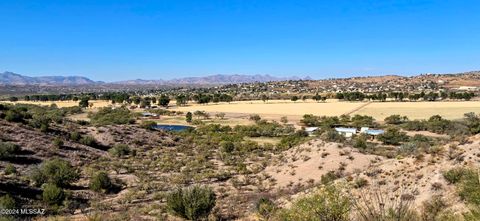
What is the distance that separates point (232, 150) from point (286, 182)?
2098cm

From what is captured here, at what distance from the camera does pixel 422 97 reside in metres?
147

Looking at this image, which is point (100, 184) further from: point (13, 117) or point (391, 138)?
point (391, 138)

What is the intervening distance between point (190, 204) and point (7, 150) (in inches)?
903

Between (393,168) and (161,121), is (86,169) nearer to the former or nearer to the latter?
(393,168)

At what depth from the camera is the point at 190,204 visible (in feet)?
66.3

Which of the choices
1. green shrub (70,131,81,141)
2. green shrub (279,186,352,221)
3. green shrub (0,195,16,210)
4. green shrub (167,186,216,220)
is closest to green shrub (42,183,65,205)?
green shrub (0,195,16,210)

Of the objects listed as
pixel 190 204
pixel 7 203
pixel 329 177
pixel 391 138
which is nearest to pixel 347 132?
pixel 391 138

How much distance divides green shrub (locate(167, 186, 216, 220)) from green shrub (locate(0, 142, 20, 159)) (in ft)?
69.0

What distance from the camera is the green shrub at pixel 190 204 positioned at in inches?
788

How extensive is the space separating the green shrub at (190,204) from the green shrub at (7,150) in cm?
2103

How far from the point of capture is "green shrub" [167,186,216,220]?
20016 millimetres

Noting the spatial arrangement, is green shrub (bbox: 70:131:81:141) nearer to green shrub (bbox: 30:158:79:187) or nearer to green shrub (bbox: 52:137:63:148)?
green shrub (bbox: 52:137:63:148)

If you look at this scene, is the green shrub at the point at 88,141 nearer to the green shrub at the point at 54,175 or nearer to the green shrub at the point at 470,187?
the green shrub at the point at 54,175

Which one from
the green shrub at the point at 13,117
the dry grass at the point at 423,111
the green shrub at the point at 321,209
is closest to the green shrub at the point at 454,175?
the green shrub at the point at 321,209
